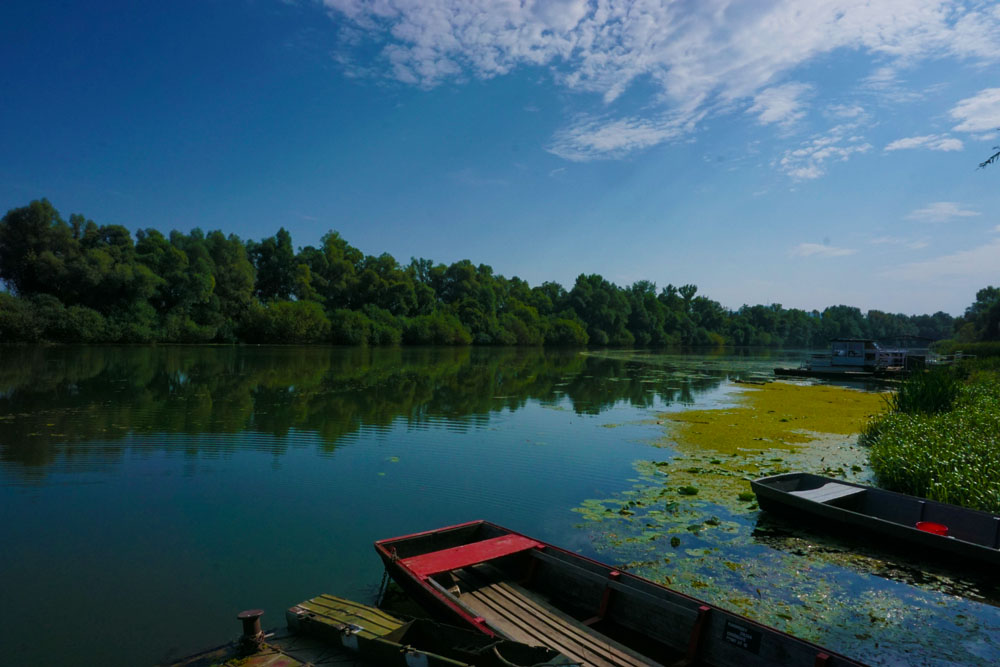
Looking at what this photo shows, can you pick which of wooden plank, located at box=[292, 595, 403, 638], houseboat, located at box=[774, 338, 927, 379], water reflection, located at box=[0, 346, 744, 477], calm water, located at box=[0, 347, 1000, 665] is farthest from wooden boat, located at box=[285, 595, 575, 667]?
houseboat, located at box=[774, 338, 927, 379]

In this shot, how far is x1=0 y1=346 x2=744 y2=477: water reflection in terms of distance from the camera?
541 inches

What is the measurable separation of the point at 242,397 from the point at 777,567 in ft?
61.5

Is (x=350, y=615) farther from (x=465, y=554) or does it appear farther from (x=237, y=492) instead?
(x=237, y=492)

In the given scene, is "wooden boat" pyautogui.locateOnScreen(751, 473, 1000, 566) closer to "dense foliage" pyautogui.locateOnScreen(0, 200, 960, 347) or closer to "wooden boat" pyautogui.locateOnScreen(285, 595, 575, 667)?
"wooden boat" pyautogui.locateOnScreen(285, 595, 575, 667)

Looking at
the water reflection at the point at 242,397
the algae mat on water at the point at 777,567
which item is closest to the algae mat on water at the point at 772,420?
the algae mat on water at the point at 777,567

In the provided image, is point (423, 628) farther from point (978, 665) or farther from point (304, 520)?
point (978, 665)

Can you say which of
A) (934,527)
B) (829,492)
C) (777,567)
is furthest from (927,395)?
(777,567)

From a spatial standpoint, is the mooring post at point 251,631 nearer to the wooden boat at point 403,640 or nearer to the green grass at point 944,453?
the wooden boat at point 403,640

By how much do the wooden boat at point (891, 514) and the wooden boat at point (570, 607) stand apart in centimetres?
412

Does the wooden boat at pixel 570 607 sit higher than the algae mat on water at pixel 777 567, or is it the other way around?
the wooden boat at pixel 570 607

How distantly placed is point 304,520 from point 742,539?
617 centimetres

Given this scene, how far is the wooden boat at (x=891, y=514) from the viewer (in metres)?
6.92

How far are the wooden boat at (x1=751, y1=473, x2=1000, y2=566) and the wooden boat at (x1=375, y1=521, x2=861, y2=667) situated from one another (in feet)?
13.5

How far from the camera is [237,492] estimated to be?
31.6ft
